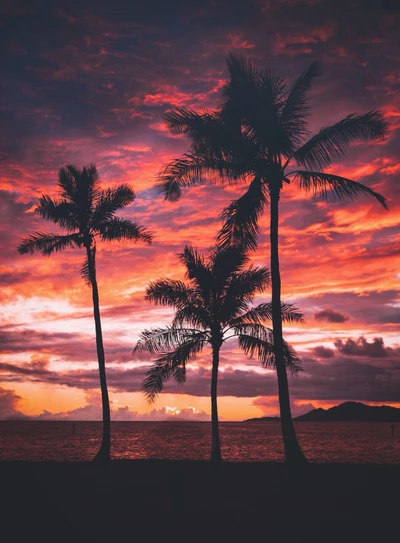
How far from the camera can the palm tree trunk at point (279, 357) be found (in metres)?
16.6

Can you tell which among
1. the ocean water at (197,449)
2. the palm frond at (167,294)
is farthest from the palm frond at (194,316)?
the ocean water at (197,449)

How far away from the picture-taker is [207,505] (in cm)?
1272

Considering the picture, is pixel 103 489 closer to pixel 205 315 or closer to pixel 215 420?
pixel 215 420

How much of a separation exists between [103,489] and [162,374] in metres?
7.35

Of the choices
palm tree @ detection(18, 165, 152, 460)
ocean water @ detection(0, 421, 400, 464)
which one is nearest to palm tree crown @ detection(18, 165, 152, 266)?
palm tree @ detection(18, 165, 152, 460)

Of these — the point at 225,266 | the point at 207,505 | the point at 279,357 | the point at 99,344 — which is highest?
the point at 225,266

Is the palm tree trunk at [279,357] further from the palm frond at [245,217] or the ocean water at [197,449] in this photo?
the ocean water at [197,449]

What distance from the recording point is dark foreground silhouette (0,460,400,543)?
33.8 ft

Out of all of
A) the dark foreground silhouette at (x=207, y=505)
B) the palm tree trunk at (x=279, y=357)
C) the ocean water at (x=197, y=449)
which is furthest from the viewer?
the ocean water at (x=197, y=449)

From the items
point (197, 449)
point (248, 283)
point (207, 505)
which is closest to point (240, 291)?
point (248, 283)

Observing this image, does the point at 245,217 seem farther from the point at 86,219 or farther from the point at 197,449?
the point at 197,449

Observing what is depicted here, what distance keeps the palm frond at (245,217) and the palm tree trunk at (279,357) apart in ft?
1.61

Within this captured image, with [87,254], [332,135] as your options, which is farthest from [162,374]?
[332,135]

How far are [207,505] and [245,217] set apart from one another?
28.9 ft
